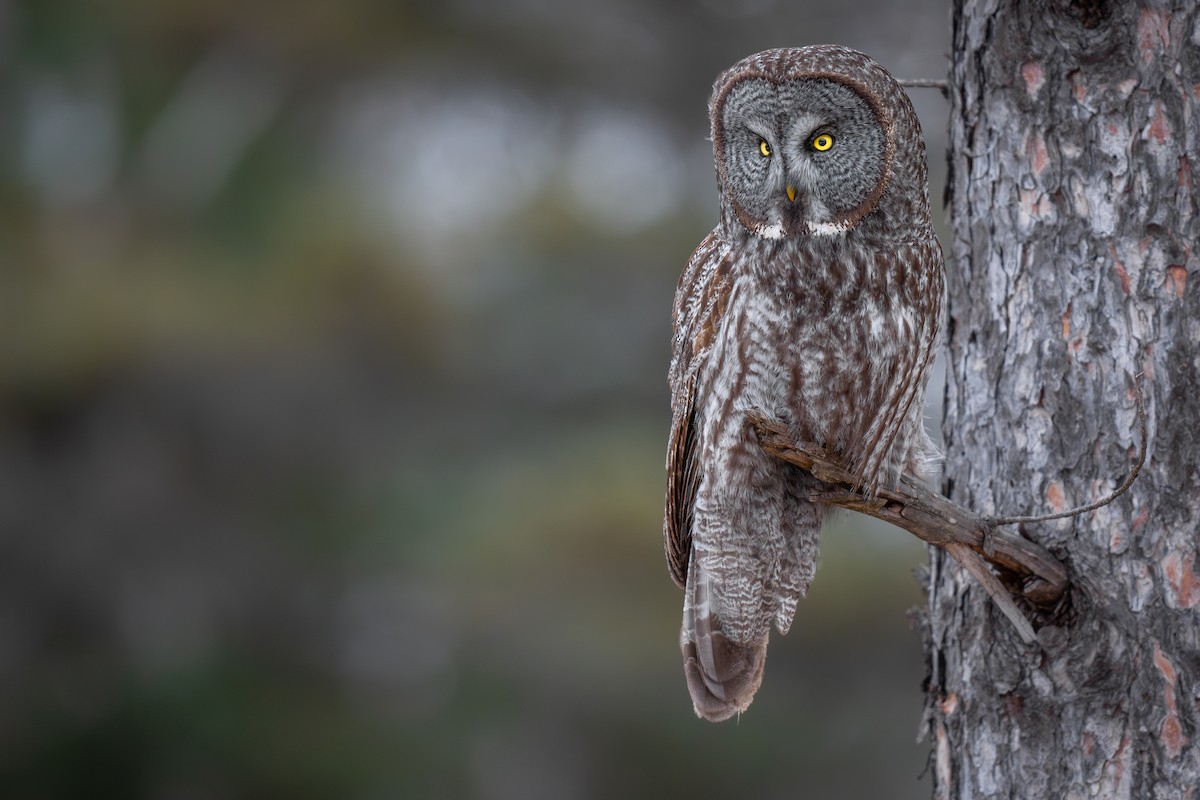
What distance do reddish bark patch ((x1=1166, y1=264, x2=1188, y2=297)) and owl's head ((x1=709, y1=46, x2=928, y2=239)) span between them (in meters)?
0.45

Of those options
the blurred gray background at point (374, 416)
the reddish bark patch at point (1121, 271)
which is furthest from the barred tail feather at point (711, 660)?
the blurred gray background at point (374, 416)

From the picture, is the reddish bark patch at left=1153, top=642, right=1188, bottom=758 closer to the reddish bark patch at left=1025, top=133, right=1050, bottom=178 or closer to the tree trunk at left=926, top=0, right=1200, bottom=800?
the tree trunk at left=926, top=0, right=1200, bottom=800

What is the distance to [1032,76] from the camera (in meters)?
2.49

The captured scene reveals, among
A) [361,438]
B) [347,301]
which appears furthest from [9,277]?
[361,438]

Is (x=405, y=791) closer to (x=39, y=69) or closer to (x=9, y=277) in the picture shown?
(x=9, y=277)

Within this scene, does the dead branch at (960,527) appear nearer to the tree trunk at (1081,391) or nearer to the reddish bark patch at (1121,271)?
the tree trunk at (1081,391)

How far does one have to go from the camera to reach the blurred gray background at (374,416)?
Answer: 630 cm

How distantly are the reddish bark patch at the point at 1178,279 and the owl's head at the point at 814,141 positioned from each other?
0.45 m

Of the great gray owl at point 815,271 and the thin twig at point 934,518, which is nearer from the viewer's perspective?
the thin twig at point 934,518

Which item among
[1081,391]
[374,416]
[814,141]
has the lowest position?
[1081,391]

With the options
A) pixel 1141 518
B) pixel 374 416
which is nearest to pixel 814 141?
pixel 1141 518

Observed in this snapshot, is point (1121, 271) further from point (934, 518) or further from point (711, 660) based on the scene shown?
point (711, 660)

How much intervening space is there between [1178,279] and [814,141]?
69 centimetres

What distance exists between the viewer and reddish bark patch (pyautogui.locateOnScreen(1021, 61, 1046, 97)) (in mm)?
2482
